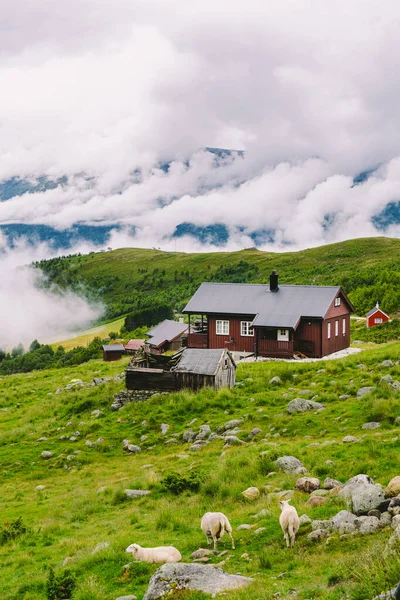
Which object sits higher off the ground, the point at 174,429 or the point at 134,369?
the point at 134,369

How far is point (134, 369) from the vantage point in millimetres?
34031

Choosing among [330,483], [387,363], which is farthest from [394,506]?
[387,363]

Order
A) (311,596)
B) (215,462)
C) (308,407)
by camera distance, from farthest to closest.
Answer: (308,407)
(215,462)
(311,596)

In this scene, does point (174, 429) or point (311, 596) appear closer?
point (311, 596)

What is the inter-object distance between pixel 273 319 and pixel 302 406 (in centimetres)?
2226

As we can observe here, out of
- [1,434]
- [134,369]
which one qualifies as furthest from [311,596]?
[1,434]

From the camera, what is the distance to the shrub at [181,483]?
17719mm

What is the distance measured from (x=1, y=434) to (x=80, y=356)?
67751 millimetres

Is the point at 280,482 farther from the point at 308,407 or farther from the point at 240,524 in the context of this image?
the point at 308,407

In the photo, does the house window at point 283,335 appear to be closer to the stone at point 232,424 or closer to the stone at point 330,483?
the stone at point 232,424

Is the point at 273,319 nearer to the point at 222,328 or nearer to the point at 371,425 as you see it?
the point at 222,328

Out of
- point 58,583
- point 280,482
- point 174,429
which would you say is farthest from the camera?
point 174,429

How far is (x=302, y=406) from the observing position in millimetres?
25766

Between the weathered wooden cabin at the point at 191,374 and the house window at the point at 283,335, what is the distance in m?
14.0
